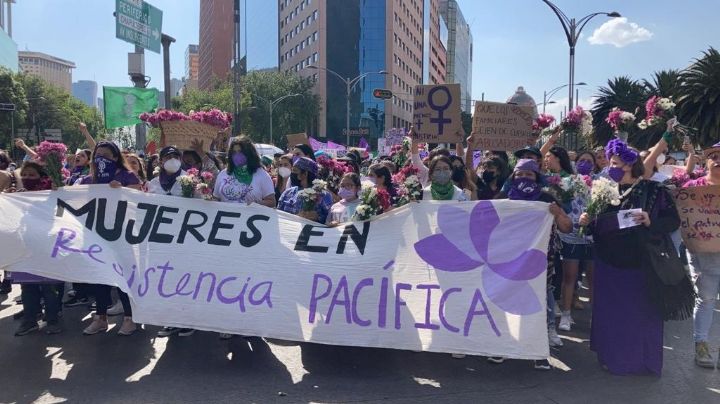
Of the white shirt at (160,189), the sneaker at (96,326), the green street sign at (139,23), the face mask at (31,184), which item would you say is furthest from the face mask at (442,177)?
the green street sign at (139,23)

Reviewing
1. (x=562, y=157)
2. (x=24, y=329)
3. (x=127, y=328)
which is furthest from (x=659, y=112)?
(x=24, y=329)

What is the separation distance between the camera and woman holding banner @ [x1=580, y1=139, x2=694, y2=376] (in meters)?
4.21

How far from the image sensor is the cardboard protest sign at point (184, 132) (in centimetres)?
770

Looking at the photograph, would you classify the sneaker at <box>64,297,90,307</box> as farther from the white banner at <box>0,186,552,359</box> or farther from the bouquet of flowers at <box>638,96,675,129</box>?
the bouquet of flowers at <box>638,96,675,129</box>

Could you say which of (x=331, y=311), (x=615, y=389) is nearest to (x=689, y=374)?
(x=615, y=389)

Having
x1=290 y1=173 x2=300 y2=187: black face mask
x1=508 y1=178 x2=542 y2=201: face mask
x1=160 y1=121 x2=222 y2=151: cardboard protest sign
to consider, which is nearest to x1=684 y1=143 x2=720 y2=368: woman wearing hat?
x1=508 y1=178 x2=542 y2=201: face mask

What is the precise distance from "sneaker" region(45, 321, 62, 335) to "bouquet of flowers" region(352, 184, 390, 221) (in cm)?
304

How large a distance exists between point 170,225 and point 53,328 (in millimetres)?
1726

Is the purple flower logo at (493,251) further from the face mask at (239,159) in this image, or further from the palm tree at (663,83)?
the palm tree at (663,83)

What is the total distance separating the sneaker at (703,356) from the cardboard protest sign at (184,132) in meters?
6.12

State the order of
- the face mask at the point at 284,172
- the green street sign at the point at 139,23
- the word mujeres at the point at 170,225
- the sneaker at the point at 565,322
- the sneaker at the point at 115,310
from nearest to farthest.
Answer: the word mujeres at the point at 170,225, the sneaker at the point at 565,322, the sneaker at the point at 115,310, the face mask at the point at 284,172, the green street sign at the point at 139,23

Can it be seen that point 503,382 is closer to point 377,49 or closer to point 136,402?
point 136,402

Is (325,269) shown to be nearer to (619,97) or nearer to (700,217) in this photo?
(700,217)

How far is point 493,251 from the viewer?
4.32 metres
